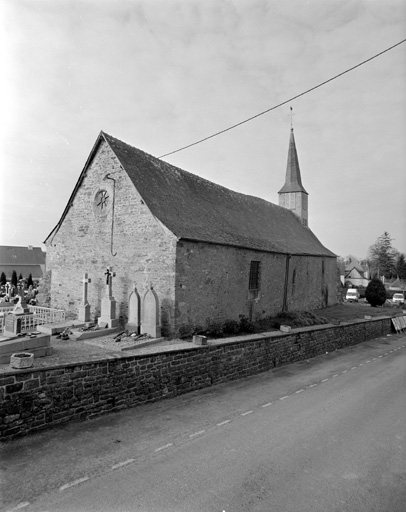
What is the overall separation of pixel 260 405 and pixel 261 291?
35.1ft

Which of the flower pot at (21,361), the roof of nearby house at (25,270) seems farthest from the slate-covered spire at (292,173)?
the roof of nearby house at (25,270)

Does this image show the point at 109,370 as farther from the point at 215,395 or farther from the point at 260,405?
the point at 260,405

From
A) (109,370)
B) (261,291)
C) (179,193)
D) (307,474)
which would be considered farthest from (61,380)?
(261,291)

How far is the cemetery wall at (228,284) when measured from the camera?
14031 millimetres

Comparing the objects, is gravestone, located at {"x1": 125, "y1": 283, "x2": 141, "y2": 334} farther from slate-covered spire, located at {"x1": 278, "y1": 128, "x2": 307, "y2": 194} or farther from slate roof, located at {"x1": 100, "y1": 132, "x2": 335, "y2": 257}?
slate-covered spire, located at {"x1": 278, "y1": 128, "x2": 307, "y2": 194}

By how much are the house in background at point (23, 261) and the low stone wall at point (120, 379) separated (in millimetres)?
48748

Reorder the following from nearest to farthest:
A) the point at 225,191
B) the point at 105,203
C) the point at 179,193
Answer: the point at 105,203, the point at 179,193, the point at 225,191

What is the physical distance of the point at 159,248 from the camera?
45.9 feet

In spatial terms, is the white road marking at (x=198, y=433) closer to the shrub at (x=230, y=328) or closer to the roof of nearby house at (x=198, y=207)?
the roof of nearby house at (x=198, y=207)

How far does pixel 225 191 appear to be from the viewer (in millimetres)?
22625

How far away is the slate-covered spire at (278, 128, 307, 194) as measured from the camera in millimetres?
32875

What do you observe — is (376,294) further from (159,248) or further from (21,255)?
(21,255)

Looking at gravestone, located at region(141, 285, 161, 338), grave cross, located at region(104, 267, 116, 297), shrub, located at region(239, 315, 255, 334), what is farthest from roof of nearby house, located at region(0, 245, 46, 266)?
gravestone, located at region(141, 285, 161, 338)

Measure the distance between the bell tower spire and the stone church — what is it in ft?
40.3
